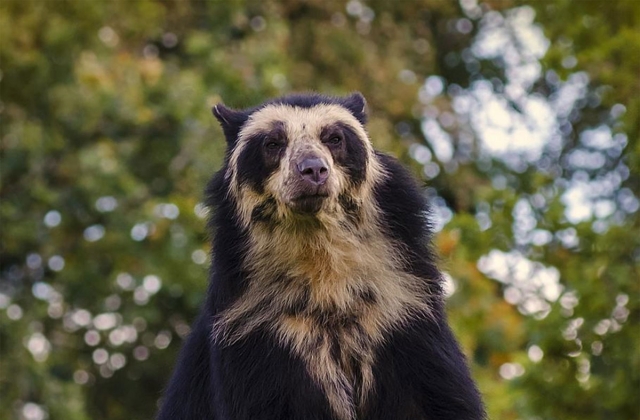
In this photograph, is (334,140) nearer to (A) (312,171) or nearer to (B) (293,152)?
(B) (293,152)

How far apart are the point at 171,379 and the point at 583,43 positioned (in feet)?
18.8

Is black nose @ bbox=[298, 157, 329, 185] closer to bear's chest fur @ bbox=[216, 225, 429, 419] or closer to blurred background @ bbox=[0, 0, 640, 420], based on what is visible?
bear's chest fur @ bbox=[216, 225, 429, 419]

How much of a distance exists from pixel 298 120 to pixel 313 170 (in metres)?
0.49

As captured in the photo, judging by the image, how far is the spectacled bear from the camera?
650 centimetres

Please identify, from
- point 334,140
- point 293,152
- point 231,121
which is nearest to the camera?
point 293,152

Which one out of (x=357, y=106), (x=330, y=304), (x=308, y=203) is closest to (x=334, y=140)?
(x=308, y=203)

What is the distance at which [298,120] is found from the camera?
6.83m

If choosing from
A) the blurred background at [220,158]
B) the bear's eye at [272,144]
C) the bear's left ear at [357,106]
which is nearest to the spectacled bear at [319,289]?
the bear's eye at [272,144]

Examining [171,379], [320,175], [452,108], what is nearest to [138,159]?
[452,108]

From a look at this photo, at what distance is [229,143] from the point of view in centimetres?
720

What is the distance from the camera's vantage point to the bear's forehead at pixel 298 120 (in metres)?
6.77

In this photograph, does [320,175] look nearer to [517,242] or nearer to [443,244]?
[517,242]

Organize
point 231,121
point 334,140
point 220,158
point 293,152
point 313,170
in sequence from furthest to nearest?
1. point 220,158
2. point 231,121
3. point 334,140
4. point 293,152
5. point 313,170

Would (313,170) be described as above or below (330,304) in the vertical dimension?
above
